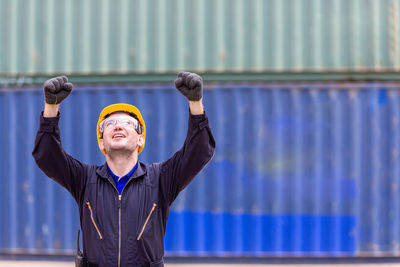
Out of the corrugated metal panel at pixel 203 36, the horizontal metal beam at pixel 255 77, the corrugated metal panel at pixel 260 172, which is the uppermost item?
the corrugated metal panel at pixel 203 36

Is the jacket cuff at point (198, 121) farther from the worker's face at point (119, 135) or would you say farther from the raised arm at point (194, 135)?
the worker's face at point (119, 135)

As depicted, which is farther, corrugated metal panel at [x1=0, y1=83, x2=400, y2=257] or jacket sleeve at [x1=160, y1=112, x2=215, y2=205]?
corrugated metal panel at [x1=0, y1=83, x2=400, y2=257]

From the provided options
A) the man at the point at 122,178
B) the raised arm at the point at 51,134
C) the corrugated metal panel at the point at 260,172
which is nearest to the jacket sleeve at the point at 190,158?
the man at the point at 122,178

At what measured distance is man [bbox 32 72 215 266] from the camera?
7.18ft

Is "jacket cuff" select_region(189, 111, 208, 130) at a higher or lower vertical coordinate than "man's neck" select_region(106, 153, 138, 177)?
higher

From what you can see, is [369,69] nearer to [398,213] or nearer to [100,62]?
[398,213]

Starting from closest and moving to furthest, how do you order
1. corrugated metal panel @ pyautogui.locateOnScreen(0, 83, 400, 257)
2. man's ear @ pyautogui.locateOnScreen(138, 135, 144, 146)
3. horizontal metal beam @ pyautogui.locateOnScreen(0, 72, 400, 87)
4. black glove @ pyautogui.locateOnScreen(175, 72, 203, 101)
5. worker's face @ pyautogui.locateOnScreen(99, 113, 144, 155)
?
black glove @ pyautogui.locateOnScreen(175, 72, 203, 101) → worker's face @ pyautogui.locateOnScreen(99, 113, 144, 155) → man's ear @ pyautogui.locateOnScreen(138, 135, 144, 146) → corrugated metal panel @ pyautogui.locateOnScreen(0, 83, 400, 257) → horizontal metal beam @ pyautogui.locateOnScreen(0, 72, 400, 87)

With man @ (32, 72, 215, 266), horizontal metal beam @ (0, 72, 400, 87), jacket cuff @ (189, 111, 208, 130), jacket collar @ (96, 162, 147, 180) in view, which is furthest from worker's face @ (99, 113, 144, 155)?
horizontal metal beam @ (0, 72, 400, 87)

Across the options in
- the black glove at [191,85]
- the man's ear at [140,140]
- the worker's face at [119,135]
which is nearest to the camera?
the black glove at [191,85]

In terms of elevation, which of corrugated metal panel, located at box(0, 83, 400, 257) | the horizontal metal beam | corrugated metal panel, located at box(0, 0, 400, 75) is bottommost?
corrugated metal panel, located at box(0, 83, 400, 257)

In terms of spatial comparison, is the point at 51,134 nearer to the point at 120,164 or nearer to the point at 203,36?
the point at 120,164

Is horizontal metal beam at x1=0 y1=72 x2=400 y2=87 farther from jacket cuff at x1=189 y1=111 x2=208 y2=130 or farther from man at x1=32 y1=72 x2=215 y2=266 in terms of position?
jacket cuff at x1=189 y1=111 x2=208 y2=130

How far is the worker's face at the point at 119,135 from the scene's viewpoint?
2.30m

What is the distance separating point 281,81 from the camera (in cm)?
604
